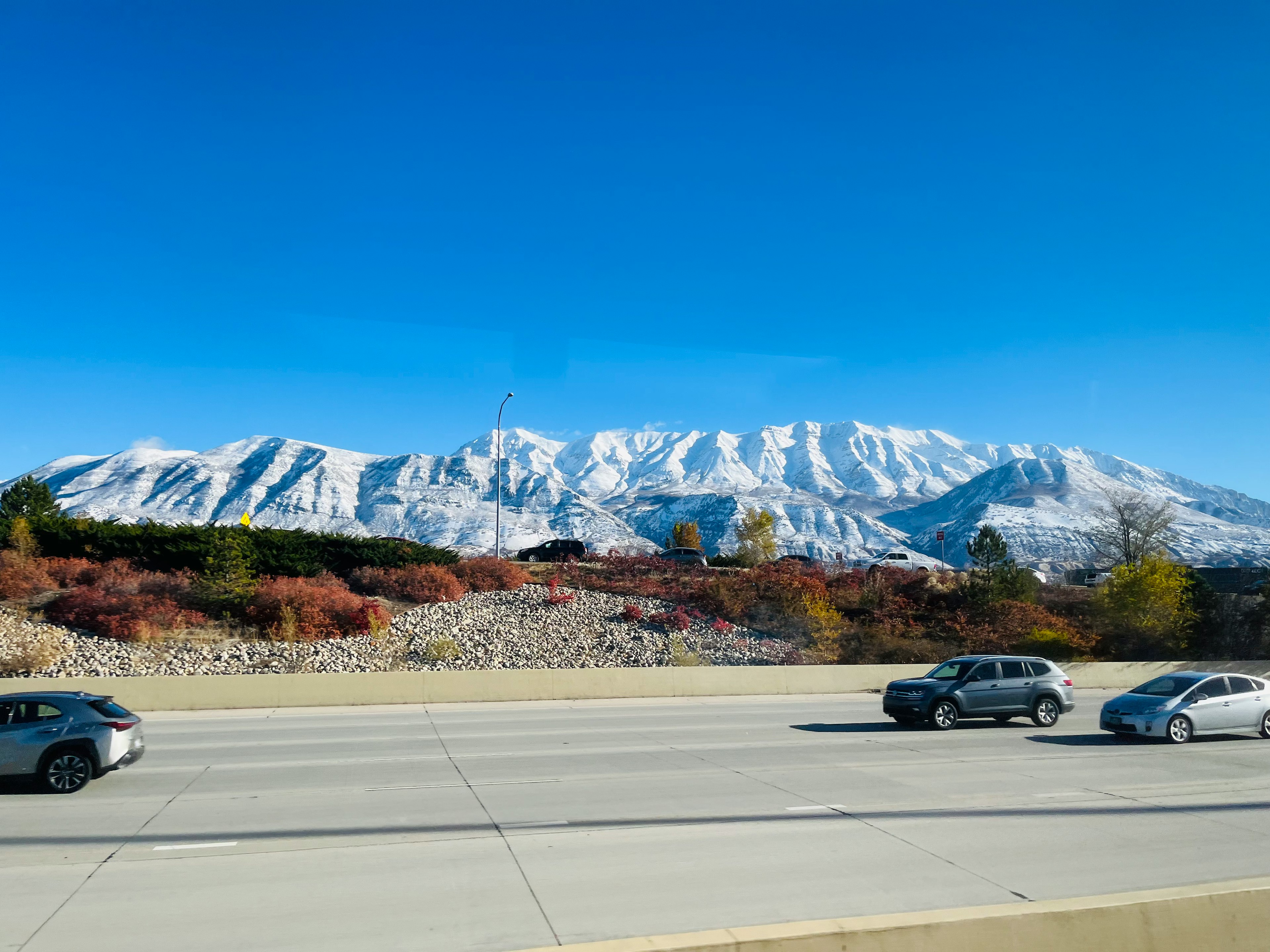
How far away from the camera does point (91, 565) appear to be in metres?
33.0

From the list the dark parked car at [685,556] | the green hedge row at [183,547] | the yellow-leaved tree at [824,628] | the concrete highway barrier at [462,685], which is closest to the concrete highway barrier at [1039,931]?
the concrete highway barrier at [462,685]

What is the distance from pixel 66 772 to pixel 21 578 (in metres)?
22.4

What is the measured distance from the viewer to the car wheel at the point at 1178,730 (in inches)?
667

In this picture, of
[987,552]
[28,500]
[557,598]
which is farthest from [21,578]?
[987,552]

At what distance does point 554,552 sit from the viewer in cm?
4850

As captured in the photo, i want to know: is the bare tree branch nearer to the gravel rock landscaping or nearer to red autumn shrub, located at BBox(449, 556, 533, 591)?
the gravel rock landscaping

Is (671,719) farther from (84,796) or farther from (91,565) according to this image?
(91,565)

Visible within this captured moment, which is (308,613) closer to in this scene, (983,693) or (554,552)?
(554,552)

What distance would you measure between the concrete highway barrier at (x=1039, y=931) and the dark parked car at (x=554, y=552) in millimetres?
42194

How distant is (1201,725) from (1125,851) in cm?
Answer: 1039

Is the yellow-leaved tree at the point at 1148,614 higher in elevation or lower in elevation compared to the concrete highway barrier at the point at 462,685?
higher

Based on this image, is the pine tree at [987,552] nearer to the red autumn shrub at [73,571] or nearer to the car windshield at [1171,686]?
the car windshield at [1171,686]

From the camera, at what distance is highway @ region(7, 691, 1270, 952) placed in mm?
6848

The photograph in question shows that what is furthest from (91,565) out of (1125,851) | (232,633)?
(1125,851)
